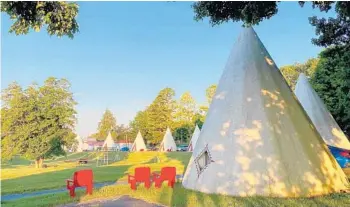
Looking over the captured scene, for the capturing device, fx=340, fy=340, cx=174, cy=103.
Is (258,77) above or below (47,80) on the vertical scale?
below

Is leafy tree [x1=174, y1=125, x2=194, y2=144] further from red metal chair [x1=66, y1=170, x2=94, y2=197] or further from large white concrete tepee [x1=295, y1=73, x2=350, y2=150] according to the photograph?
red metal chair [x1=66, y1=170, x2=94, y2=197]

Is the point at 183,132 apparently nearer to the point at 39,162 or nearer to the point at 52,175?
the point at 39,162

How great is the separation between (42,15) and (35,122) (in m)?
32.7

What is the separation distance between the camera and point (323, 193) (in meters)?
11.7

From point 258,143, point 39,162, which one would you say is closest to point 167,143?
point 39,162

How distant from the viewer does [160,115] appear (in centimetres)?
7738

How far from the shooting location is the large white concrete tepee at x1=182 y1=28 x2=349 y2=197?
460 inches

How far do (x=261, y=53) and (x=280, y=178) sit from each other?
5.37 m

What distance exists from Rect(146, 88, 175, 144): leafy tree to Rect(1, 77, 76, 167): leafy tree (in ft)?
134

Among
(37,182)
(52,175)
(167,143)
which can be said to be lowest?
(37,182)

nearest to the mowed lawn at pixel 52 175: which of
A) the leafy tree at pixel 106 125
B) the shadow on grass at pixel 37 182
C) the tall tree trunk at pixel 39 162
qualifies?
the shadow on grass at pixel 37 182

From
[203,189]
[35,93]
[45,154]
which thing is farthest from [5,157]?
[203,189]

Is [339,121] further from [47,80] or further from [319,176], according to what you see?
[47,80]

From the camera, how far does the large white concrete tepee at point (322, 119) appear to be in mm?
21866
